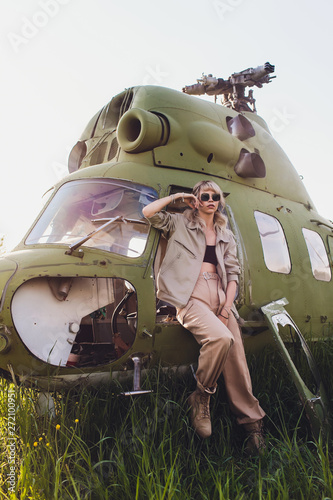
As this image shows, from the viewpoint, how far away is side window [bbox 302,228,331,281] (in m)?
4.97

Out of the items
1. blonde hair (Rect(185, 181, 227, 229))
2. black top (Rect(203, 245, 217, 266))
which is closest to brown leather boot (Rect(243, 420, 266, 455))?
black top (Rect(203, 245, 217, 266))

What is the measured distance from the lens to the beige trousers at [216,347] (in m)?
2.92

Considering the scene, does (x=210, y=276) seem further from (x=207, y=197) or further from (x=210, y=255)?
(x=207, y=197)

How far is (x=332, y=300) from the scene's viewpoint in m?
5.01

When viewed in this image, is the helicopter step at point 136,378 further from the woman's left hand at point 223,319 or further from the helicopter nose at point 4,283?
the helicopter nose at point 4,283

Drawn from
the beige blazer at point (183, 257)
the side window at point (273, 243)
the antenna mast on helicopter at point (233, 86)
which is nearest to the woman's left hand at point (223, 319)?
the beige blazer at point (183, 257)

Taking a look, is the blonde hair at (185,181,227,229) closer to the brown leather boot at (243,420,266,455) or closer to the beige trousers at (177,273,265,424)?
the beige trousers at (177,273,265,424)

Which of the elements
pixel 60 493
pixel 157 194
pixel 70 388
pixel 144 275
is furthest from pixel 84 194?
pixel 60 493

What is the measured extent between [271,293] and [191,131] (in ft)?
5.86

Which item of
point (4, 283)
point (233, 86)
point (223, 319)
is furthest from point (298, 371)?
point (233, 86)

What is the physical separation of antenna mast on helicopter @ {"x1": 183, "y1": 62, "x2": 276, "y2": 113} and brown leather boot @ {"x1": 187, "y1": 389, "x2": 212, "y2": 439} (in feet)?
14.5

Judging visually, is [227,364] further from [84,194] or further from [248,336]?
[84,194]

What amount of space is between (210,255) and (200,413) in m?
1.16

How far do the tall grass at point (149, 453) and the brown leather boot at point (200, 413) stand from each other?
6 cm
